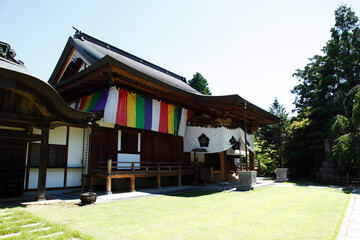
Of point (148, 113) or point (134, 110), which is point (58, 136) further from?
point (148, 113)

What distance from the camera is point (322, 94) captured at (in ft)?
68.2

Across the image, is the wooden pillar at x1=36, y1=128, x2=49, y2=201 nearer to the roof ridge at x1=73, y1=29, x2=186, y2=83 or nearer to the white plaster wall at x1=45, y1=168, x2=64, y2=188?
the white plaster wall at x1=45, y1=168, x2=64, y2=188

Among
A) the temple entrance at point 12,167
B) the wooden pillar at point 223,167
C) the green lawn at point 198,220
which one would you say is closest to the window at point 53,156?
the temple entrance at point 12,167

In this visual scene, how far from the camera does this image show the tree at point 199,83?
32.8m

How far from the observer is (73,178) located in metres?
9.85

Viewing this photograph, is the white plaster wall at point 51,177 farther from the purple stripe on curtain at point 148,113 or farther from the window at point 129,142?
the purple stripe on curtain at point 148,113

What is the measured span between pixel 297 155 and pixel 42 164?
1716 centimetres

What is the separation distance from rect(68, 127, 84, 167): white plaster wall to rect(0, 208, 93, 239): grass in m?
4.89

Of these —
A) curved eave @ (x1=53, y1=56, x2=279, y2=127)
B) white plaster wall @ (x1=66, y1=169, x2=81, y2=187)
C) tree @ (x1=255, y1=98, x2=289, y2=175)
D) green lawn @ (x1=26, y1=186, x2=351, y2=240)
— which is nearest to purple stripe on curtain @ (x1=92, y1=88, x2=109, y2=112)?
curved eave @ (x1=53, y1=56, x2=279, y2=127)

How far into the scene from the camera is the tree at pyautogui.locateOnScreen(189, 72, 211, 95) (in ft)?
107

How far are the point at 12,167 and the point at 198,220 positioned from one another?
6.36 metres

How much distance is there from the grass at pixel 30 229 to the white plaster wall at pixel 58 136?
4.67 meters

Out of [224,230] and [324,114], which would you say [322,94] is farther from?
[224,230]

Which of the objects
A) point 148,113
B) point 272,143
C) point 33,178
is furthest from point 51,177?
point 272,143
